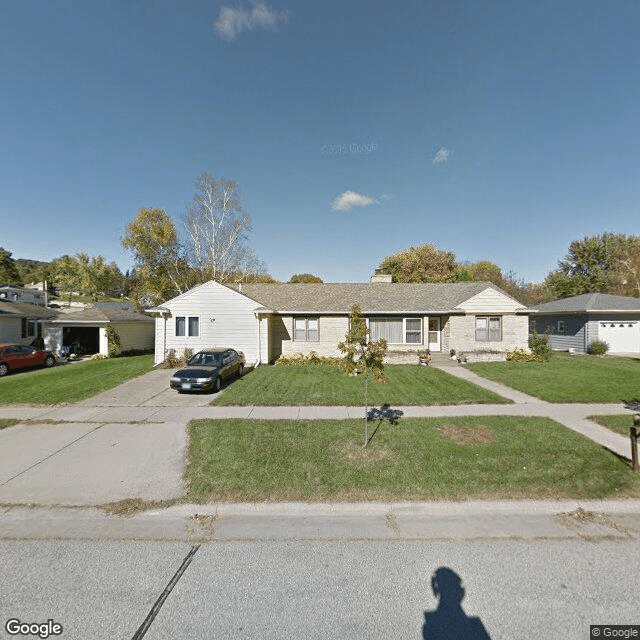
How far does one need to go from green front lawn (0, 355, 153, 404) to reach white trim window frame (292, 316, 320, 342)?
8660 millimetres

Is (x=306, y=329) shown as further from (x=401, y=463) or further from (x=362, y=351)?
(x=401, y=463)

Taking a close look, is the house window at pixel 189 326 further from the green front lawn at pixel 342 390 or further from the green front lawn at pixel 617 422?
the green front lawn at pixel 617 422

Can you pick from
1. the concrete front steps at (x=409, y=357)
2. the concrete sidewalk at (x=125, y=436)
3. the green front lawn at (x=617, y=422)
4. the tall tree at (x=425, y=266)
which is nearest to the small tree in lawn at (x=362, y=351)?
the concrete sidewalk at (x=125, y=436)

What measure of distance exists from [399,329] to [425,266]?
81.1 feet

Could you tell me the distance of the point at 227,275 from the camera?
32156mm

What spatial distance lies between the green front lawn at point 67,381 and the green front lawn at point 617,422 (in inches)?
648

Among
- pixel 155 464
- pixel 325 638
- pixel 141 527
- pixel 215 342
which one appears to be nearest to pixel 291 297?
pixel 215 342

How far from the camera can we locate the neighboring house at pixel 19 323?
2156cm

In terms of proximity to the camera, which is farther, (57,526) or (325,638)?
(57,526)

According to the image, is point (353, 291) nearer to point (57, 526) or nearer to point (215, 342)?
point (215, 342)

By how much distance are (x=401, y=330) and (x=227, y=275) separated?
19.9 metres

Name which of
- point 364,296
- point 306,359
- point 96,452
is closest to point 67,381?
point 96,452

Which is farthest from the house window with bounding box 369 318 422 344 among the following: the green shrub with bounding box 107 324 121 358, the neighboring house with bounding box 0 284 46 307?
the neighboring house with bounding box 0 284 46 307

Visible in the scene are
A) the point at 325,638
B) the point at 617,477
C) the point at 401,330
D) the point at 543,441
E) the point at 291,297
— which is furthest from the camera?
the point at 291,297
